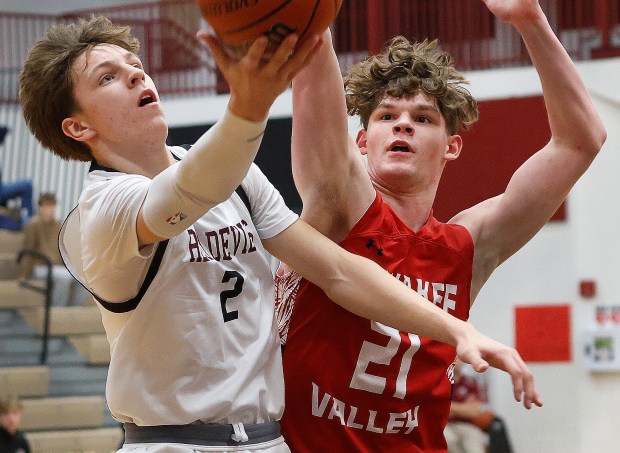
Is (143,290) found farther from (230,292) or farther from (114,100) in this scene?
(114,100)

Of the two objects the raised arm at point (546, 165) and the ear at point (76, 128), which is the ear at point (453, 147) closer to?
the raised arm at point (546, 165)

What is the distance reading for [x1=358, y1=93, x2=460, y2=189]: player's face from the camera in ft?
10.6

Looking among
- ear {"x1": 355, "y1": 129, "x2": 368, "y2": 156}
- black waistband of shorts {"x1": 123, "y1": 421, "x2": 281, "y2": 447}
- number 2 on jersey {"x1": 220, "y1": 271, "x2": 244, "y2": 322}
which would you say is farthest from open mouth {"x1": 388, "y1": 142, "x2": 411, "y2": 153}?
black waistband of shorts {"x1": 123, "y1": 421, "x2": 281, "y2": 447}

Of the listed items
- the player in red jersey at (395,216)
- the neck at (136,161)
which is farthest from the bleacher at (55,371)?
the neck at (136,161)

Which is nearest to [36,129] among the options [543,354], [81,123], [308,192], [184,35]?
[81,123]

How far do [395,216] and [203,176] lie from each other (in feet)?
3.60

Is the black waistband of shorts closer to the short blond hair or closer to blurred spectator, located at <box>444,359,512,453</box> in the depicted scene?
the short blond hair

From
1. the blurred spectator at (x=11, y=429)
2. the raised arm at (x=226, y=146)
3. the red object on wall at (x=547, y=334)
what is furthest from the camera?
the red object on wall at (x=547, y=334)

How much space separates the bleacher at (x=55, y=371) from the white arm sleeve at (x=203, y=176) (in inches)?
323

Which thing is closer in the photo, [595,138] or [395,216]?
[395,216]

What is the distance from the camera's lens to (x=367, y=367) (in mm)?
3117

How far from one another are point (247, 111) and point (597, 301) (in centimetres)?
777

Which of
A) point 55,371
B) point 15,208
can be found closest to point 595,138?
point 55,371

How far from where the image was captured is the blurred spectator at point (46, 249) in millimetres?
11438
